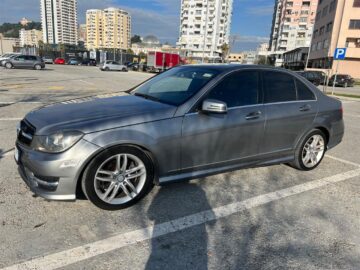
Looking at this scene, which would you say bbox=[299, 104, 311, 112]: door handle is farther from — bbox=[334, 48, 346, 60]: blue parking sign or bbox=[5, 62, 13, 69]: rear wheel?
bbox=[5, 62, 13, 69]: rear wheel

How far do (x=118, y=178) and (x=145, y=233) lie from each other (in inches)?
26.7

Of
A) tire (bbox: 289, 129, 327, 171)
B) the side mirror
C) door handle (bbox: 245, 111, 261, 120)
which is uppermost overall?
the side mirror

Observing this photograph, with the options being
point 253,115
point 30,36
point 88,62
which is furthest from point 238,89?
point 30,36

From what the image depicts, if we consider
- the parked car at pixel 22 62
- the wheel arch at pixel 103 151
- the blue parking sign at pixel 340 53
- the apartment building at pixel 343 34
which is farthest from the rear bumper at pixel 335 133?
the apartment building at pixel 343 34

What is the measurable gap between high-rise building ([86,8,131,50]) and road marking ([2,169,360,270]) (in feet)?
492

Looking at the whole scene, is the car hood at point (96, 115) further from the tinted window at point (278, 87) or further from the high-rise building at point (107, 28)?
the high-rise building at point (107, 28)

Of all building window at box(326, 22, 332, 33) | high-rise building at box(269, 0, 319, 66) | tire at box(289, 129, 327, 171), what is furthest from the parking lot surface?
high-rise building at box(269, 0, 319, 66)

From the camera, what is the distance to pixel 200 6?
110500 millimetres

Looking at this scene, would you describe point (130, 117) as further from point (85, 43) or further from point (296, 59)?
point (85, 43)

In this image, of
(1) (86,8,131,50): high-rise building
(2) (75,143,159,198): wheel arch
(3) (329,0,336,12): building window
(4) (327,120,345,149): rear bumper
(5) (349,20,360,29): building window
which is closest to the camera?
(2) (75,143,159,198): wheel arch

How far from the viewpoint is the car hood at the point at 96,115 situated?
10.1ft

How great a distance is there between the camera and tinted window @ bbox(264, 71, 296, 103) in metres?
4.23

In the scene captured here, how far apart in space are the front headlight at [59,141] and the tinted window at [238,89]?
1.60 meters

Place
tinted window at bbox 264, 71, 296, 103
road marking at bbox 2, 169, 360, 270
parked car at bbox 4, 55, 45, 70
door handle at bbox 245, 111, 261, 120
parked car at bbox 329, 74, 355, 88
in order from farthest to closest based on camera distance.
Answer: parked car at bbox 329, 74, 355, 88, parked car at bbox 4, 55, 45, 70, tinted window at bbox 264, 71, 296, 103, door handle at bbox 245, 111, 261, 120, road marking at bbox 2, 169, 360, 270
